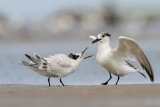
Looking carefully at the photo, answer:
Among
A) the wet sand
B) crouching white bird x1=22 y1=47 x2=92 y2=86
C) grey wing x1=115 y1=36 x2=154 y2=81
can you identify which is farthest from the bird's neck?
the wet sand

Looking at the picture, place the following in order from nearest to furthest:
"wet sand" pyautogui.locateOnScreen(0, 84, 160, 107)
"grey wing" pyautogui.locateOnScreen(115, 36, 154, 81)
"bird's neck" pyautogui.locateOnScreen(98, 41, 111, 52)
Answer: "wet sand" pyautogui.locateOnScreen(0, 84, 160, 107) < "grey wing" pyautogui.locateOnScreen(115, 36, 154, 81) < "bird's neck" pyautogui.locateOnScreen(98, 41, 111, 52)

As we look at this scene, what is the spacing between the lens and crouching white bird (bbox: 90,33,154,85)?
29.2ft

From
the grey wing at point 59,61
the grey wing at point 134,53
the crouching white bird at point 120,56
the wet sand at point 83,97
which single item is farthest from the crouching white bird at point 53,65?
the wet sand at point 83,97

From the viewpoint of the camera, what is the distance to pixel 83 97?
6.73 meters

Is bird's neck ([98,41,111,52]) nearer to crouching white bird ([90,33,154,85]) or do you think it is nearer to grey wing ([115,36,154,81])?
crouching white bird ([90,33,154,85])

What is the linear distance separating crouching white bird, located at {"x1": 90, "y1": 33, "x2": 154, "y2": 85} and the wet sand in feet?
4.36

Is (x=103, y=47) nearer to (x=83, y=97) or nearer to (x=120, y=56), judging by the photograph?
(x=120, y=56)

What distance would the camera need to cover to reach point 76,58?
9.15m

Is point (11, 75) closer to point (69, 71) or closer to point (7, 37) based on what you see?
point (69, 71)

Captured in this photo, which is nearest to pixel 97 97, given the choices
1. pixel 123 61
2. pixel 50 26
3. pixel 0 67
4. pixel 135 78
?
pixel 123 61

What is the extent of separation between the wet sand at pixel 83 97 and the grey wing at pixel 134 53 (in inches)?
51.5

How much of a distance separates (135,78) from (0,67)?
4.61 m

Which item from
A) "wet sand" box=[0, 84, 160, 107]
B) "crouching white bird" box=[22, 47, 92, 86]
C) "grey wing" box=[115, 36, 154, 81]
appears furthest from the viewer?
"grey wing" box=[115, 36, 154, 81]

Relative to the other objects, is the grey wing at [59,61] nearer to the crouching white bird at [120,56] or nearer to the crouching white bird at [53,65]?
the crouching white bird at [53,65]
